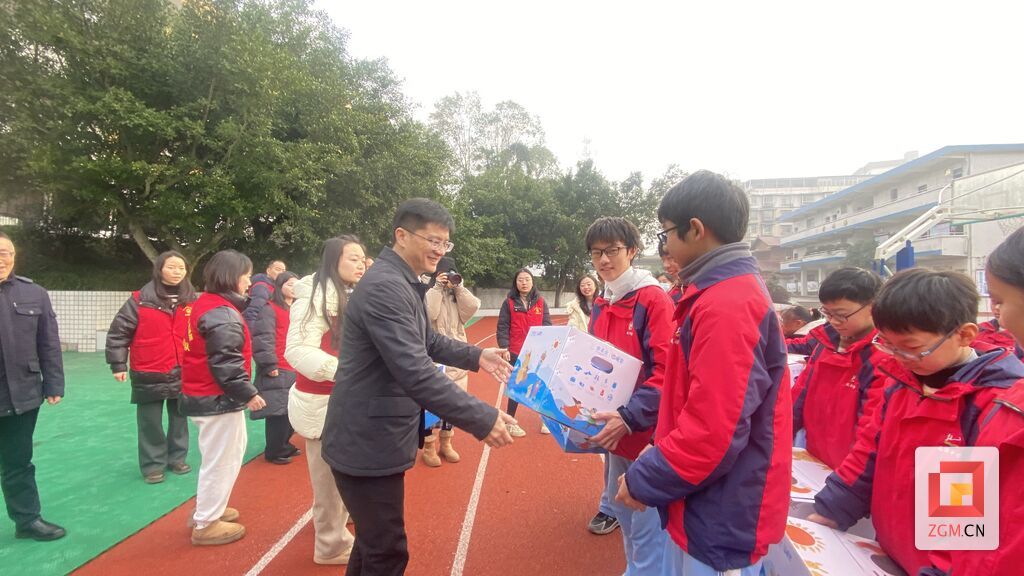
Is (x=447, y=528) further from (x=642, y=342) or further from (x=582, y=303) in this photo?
(x=582, y=303)

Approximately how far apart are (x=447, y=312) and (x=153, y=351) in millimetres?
2755

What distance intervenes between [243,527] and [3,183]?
14.7m

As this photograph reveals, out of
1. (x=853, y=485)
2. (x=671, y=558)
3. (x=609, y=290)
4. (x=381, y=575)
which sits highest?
(x=609, y=290)

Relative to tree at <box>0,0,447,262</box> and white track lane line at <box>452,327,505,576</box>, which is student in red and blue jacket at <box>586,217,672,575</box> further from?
tree at <box>0,0,447,262</box>

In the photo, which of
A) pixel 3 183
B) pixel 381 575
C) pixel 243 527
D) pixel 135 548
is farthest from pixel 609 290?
pixel 3 183

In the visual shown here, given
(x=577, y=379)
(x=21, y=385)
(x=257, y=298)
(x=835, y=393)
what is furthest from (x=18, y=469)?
(x=835, y=393)

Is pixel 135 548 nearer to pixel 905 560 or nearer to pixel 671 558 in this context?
pixel 671 558

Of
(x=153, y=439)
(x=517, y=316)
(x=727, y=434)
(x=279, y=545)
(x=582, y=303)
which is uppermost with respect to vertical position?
(x=727, y=434)

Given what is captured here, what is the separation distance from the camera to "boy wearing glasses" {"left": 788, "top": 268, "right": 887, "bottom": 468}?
2172 millimetres

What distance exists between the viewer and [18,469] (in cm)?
306

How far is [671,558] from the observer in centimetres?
164

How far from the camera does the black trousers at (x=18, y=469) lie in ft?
9.95

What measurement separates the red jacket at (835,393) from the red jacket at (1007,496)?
79cm

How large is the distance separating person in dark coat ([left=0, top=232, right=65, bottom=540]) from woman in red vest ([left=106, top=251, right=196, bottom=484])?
0.93m
